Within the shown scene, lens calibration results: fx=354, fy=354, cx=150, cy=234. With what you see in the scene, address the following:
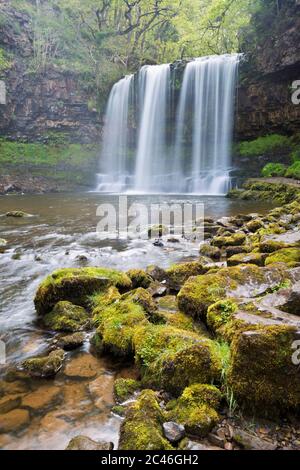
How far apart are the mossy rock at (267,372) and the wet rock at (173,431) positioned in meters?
0.45

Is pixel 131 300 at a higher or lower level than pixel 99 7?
lower

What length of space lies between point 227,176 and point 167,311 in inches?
750

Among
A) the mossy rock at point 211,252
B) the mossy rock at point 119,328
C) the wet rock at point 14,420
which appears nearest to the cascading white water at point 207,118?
the mossy rock at point 211,252

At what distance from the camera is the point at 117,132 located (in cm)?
2855

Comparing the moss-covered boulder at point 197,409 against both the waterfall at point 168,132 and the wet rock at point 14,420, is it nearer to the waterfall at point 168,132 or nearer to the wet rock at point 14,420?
the wet rock at point 14,420

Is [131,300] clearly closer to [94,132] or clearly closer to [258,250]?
[258,250]

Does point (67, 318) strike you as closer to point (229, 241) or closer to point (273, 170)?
point (229, 241)

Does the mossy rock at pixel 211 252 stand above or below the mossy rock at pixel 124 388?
above

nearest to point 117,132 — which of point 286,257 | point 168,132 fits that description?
point 168,132

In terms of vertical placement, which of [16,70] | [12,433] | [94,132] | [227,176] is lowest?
[12,433]

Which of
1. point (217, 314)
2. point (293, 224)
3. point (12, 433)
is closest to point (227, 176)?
point (293, 224)

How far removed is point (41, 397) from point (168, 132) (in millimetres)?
25703

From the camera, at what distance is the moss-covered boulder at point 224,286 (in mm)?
3744

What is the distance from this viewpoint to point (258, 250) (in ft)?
20.0
